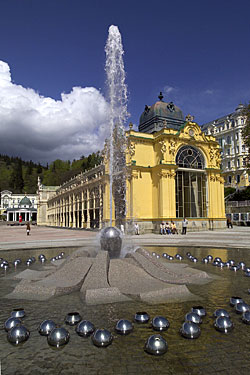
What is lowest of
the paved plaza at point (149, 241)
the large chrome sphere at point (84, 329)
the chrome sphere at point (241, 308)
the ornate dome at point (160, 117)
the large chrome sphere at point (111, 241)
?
the paved plaza at point (149, 241)

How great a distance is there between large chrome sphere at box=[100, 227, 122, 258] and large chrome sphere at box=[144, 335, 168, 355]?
18.8ft

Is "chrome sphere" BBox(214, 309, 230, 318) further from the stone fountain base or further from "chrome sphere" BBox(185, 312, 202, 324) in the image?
the stone fountain base

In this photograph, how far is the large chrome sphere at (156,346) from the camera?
420 cm

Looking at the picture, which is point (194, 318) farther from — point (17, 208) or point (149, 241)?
point (17, 208)

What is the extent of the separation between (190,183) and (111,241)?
3131cm

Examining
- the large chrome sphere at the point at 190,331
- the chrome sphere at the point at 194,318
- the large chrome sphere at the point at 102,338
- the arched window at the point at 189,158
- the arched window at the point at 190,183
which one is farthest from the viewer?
the arched window at the point at 189,158

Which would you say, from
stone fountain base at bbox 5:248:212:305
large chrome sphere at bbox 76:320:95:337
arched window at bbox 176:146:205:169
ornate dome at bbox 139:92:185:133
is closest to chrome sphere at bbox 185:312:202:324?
stone fountain base at bbox 5:248:212:305

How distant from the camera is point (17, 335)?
15.3 ft

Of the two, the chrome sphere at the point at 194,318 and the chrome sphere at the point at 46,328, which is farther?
→ the chrome sphere at the point at 194,318

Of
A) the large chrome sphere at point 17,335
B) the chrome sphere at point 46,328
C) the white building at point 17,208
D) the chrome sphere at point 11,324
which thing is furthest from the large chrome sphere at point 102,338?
the white building at point 17,208

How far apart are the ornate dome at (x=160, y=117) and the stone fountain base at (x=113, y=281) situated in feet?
111

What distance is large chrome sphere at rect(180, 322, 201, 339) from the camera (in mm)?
4758

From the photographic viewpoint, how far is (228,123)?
7894 centimetres

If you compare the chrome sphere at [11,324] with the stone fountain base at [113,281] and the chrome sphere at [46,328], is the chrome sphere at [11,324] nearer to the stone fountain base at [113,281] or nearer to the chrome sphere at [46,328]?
the chrome sphere at [46,328]
